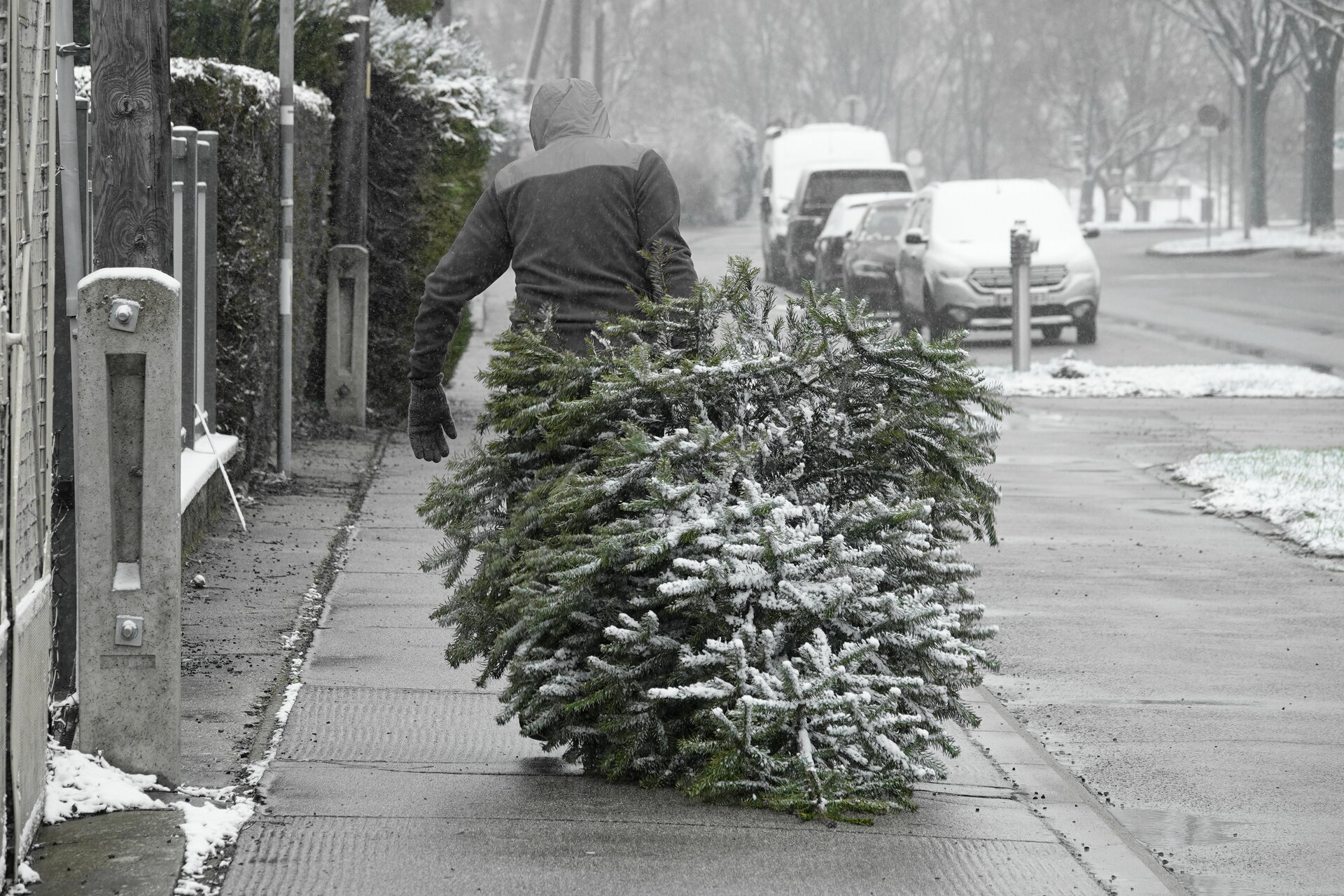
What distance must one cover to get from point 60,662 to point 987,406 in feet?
8.31

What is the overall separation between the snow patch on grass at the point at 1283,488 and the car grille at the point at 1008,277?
27.6 feet

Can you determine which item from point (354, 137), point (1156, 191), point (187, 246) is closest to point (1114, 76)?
point (1156, 191)

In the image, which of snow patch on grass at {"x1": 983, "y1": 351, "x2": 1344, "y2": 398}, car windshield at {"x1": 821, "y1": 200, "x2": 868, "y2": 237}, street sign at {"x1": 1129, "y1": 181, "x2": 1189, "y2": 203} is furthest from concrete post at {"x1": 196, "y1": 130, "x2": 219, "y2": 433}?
street sign at {"x1": 1129, "y1": 181, "x2": 1189, "y2": 203}

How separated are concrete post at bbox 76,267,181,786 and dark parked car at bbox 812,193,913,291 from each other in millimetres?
21267

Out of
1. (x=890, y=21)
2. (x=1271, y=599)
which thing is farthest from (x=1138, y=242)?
(x=1271, y=599)

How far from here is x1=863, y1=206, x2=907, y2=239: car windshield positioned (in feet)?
81.6

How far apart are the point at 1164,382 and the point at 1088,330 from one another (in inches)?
185

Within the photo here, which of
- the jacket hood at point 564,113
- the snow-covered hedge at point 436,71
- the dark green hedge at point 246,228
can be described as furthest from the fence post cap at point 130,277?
the snow-covered hedge at point 436,71

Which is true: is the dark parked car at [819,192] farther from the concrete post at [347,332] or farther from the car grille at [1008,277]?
the concrete post at [347,332]

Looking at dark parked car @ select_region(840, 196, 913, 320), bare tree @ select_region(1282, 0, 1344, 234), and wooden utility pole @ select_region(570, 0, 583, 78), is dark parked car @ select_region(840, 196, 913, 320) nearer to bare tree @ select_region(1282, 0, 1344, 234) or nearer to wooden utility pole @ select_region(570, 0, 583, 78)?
wooden utility pole @ select_region(570, 0, 583, 78)

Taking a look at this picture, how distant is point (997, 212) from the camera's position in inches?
854

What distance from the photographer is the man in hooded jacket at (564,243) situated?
5375 mm

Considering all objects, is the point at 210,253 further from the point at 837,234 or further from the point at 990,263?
the point at 837,234

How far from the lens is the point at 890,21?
77.9 metres
